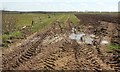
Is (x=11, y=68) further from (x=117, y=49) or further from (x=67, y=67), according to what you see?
(x=117, y=49)

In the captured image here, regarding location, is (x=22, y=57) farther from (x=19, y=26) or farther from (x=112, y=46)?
(x=19, y=26)

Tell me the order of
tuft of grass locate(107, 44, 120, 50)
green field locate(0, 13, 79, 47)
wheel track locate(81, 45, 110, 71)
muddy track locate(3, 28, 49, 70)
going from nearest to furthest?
1. wheel track locate(81, 45, 110, 71)
2. muddy track locate(3, 28, 49, 70)
3. tuft of grass locate(107, 44, 120, 50)
4. green field locate(0, 13, 79, 47)

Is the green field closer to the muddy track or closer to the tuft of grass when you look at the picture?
the muddy track

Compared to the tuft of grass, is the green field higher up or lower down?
lower down

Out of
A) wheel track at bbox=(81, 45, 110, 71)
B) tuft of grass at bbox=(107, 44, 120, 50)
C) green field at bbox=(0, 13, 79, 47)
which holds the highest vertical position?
wheel track at bbox=(81, 45, 110, 71)

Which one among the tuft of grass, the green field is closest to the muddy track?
the green field

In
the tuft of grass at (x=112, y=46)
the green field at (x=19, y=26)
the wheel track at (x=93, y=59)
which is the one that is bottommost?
the green field at (x=19, y=26)

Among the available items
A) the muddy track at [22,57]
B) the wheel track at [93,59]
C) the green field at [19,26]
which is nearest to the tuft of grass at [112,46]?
the wheel track at [93,59]

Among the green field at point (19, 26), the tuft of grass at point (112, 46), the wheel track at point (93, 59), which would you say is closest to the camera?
the wheel track at point (93, 59)

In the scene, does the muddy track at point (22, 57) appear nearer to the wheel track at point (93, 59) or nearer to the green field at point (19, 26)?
the green field at point (19, 26)

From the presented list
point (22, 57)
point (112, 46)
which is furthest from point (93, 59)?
point (112, 46)

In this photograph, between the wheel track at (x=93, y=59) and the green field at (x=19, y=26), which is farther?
the green field at (x=19, y=26)

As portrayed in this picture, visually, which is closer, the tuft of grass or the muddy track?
the muddy track

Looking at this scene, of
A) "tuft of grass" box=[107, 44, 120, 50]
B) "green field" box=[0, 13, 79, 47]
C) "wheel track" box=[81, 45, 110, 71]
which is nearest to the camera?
"wheel track" box=[81, 45, 110, 71]
